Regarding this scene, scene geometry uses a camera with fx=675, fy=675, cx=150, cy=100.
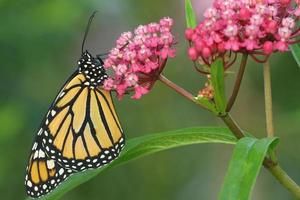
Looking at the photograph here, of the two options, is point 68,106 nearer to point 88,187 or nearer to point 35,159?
point 35,159

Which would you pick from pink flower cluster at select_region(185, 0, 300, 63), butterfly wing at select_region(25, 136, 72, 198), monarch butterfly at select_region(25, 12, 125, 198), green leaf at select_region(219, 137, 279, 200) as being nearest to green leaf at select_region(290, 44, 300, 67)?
pink flower cluster at select_region(185, 0, 300, 63)

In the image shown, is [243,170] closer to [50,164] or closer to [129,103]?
[50,164]

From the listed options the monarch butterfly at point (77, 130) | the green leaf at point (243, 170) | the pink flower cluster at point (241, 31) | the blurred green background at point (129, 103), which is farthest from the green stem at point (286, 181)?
the blurred green background at point (129, 103)

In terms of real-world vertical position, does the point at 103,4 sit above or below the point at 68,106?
above

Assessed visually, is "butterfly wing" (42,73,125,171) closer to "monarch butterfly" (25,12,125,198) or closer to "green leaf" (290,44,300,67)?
"monarch butterfly" (25,12,125,198)

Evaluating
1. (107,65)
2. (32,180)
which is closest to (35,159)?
(32,180)

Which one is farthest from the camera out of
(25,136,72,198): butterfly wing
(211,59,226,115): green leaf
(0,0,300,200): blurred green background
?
(0,0,300,200): blurred green background
